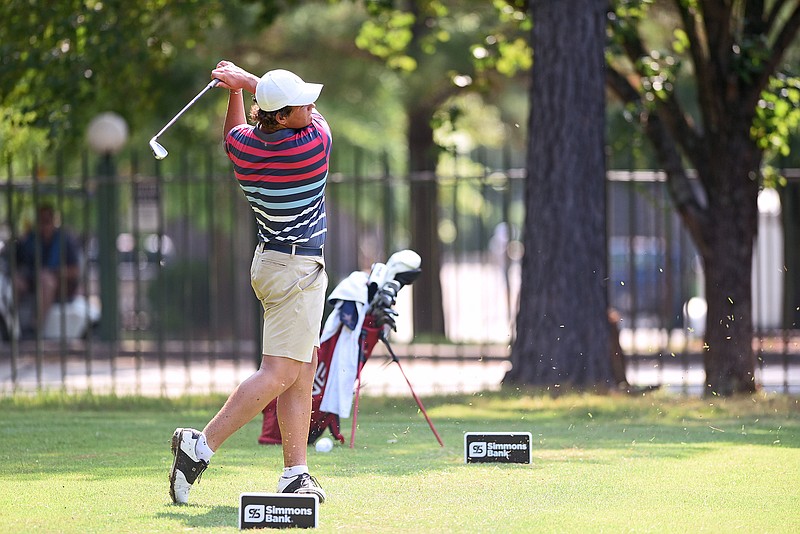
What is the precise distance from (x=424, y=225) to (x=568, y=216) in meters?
6.35

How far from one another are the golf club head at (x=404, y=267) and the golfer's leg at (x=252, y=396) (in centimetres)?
225

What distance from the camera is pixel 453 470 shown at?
6938mm

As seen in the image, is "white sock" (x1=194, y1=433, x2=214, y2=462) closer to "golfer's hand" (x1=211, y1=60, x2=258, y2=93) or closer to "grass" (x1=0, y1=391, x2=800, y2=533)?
"grass" (x1=0, y1=391, x2=800, y2=533)

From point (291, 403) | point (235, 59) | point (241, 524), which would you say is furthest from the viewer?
point (235, 59)

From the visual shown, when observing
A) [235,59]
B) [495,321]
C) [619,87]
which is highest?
[235,59]

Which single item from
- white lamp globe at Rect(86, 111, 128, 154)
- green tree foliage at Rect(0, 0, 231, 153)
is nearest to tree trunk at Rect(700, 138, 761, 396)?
green tree foliage at Rect(0, 0, 231, 153)

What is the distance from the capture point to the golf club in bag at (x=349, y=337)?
8.10m

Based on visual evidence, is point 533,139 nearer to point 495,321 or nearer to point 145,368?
point 145,368

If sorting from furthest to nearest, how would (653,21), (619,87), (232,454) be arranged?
(653,21) < (619,87) < (232,454)

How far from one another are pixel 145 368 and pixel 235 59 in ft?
14.4

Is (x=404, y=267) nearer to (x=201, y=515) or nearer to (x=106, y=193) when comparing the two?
(x=201, y=515)

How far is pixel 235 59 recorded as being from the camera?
1808 centimetres

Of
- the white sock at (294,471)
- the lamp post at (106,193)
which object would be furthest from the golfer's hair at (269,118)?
the lamp post at (106,193)

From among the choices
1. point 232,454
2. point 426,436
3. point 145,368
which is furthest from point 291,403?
point 145,368
